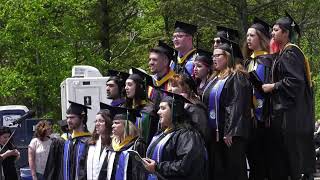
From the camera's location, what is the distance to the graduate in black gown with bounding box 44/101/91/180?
9.30 meters

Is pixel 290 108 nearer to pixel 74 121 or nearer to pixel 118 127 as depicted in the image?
pixel 118 127

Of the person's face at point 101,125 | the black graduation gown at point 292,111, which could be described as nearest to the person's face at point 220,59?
the black graduation gown at point 292,111

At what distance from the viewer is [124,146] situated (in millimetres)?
8273

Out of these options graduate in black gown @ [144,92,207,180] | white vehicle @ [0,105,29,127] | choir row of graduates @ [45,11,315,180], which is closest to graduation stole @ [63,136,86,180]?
choir row of graduates @ [45,11,315,180]

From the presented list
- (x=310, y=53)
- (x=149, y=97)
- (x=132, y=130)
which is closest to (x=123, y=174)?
(x=132, y=130)

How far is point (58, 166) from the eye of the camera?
33.2 feet

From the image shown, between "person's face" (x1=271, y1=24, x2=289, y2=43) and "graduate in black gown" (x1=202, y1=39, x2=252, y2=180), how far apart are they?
441 millimetres

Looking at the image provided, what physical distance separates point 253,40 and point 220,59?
1.67ft

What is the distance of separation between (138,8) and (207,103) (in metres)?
24.3

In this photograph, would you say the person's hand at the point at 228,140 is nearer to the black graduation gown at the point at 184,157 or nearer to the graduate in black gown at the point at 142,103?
the black graduation gown at the point at 184,157

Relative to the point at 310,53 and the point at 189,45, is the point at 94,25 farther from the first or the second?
the point at 189,45

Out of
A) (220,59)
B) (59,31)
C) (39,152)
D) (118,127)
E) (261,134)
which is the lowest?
(39,152)

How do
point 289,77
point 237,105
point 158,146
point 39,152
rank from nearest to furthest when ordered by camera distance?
point 158,146 → point 237,105 → point 289,77 → point 39,152

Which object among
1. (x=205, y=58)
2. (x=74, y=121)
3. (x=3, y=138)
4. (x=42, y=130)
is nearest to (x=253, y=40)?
(x=205, y=58)
